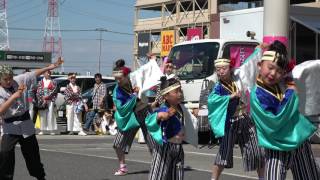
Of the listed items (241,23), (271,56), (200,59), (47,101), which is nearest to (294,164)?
(271,56)

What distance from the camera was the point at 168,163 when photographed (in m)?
7.13

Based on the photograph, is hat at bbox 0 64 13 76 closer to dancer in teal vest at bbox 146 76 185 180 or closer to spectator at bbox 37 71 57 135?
dancer in teal vest at bbox 146 76 185 180

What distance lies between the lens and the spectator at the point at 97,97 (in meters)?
18.6

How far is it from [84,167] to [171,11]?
68.6 meters

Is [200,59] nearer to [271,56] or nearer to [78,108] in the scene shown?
[78,108]

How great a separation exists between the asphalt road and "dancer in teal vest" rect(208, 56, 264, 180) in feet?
4.96

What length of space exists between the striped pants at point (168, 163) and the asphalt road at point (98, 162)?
124 inches

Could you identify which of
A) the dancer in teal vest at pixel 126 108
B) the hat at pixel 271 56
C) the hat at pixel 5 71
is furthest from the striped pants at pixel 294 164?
the dancer in teal vest at pixel 126 108

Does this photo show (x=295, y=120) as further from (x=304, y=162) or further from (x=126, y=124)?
(x=126, y=124)

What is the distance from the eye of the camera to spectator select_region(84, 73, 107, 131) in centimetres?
1861

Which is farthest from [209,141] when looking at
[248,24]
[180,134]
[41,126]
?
[180,134]

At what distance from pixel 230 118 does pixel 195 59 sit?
293 inches

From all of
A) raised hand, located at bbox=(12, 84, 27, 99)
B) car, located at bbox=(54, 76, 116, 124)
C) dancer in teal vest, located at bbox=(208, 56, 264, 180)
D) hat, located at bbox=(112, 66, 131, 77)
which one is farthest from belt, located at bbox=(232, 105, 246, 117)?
car, located at bbox=(54, 76, 116, 124)

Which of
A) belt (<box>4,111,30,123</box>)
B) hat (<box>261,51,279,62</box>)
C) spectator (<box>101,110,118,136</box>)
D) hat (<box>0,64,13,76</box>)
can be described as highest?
hat (<box>261,51,279,62</box>)
